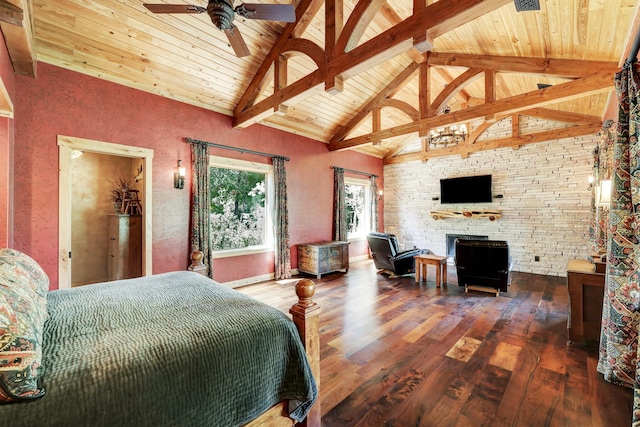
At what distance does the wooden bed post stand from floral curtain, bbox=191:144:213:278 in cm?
314

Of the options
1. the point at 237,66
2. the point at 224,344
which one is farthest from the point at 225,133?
the point at 224,344

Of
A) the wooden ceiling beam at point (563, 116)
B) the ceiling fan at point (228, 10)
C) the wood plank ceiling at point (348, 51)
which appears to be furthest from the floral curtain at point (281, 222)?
the wooden ceiling beam at point (563, 116)

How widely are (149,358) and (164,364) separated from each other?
0.21ft

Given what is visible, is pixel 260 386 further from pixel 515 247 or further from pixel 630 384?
pixel 515 247

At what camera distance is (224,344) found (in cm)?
125

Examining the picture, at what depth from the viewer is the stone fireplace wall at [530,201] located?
17.6 ft

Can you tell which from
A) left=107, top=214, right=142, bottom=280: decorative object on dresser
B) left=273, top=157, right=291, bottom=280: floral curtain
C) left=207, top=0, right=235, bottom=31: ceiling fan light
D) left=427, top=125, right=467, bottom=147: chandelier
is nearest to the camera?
left=207, top=0, right=235, bottom=31: ceiling fan light

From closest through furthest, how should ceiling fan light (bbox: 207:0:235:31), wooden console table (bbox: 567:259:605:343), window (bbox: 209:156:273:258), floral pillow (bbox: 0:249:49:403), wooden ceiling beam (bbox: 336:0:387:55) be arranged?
1. floral pillow (bbox: 0:249:49:403)
2. ceiling fan light (bbox: 207:0:235:31)
3. wooden console table (bbox: 567:259:605:343)
4. wooden ceiling beam (bbox: 336:0:387:55)
5. window (bbox: 209:156:273:258)

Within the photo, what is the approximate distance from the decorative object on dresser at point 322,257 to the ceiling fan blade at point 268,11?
3.91m

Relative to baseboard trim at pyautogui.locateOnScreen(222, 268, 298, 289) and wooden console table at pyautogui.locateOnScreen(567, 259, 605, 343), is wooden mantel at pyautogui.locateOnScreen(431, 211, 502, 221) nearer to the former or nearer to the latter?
wooden console table at pyautogui.locateOnScreen(567, 259, 605, 343)

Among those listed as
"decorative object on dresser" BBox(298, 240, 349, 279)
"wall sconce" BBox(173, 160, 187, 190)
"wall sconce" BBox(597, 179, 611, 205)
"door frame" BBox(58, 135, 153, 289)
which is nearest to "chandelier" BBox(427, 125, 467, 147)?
"wall sconce" BBox(597, 179, 611, 205)

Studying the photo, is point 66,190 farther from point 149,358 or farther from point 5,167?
point 149,358

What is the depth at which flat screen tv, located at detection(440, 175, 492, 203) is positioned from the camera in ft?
21.0

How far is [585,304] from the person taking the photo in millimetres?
2689
